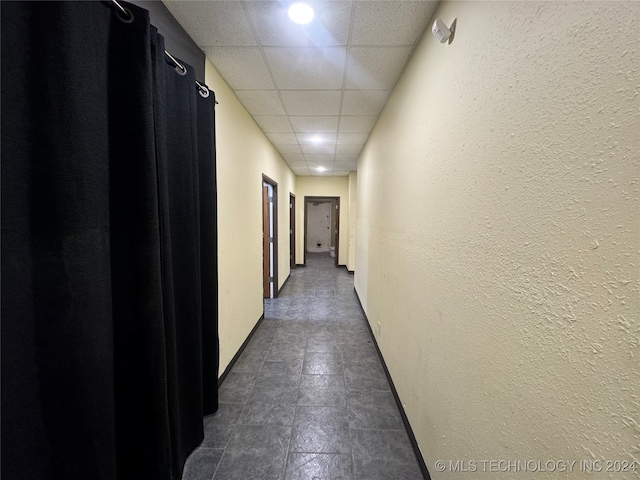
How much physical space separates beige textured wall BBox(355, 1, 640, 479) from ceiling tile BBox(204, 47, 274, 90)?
3.67ft

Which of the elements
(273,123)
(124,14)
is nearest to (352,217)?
(273,123)

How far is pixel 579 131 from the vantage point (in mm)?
528

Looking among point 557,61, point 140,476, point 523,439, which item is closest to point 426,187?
point 557,61

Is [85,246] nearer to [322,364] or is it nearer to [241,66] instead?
[241,66]

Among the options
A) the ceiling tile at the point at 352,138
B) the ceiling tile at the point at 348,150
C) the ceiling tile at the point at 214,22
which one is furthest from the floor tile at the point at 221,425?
the ceiling tile at the point at 348,150

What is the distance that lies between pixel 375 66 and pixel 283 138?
74.4 inches

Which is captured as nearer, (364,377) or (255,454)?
(255,454)

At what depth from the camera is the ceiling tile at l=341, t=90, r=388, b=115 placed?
2115 mm

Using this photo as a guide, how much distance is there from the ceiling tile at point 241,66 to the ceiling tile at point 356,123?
3.23ft

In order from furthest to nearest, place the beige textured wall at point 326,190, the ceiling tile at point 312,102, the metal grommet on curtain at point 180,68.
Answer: the beige textured wall at point 326,190, the ceiling tile at point 312,102, the metal grommet on curtain at point 180,68

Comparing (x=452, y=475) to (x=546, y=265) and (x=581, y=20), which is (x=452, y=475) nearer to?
(x=546, y=265)

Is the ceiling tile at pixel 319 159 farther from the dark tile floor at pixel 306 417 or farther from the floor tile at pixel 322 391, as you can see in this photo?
the floor tile at pixel 322 391

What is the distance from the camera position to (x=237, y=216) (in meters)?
2.38

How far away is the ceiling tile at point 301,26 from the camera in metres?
1.23
